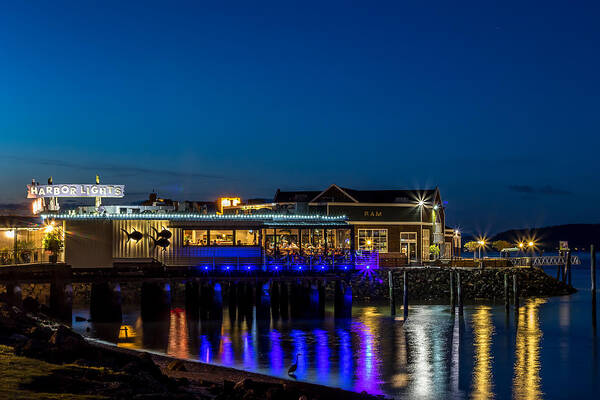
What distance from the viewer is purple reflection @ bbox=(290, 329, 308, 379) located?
38138 mm

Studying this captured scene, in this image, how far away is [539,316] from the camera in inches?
2559

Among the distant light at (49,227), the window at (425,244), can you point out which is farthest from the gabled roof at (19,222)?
the window at (425,244)

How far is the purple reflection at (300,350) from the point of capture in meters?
38.1

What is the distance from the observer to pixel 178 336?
4878cm

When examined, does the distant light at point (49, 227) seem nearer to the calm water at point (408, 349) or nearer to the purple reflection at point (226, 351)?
the calm water at point (408, 349)

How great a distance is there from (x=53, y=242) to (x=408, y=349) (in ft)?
91.8

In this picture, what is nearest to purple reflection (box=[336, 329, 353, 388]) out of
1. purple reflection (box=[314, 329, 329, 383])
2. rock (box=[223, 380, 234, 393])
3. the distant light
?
purple reflection (box=[314, 329, 329, 383])

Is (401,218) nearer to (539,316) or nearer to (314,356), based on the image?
(539,316)

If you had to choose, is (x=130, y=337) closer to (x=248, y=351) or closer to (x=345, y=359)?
(x=248, y=351)

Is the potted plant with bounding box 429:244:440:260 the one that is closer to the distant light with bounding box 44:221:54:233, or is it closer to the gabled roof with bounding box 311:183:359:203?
the gabled roof with bounding box 311:183:359:203

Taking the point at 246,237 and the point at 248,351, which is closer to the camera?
the point at 248,351

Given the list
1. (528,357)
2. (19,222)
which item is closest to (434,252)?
(19,222)

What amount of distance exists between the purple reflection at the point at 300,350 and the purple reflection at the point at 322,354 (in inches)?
27.8

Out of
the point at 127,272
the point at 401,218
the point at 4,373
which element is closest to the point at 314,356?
the point at 127,272
